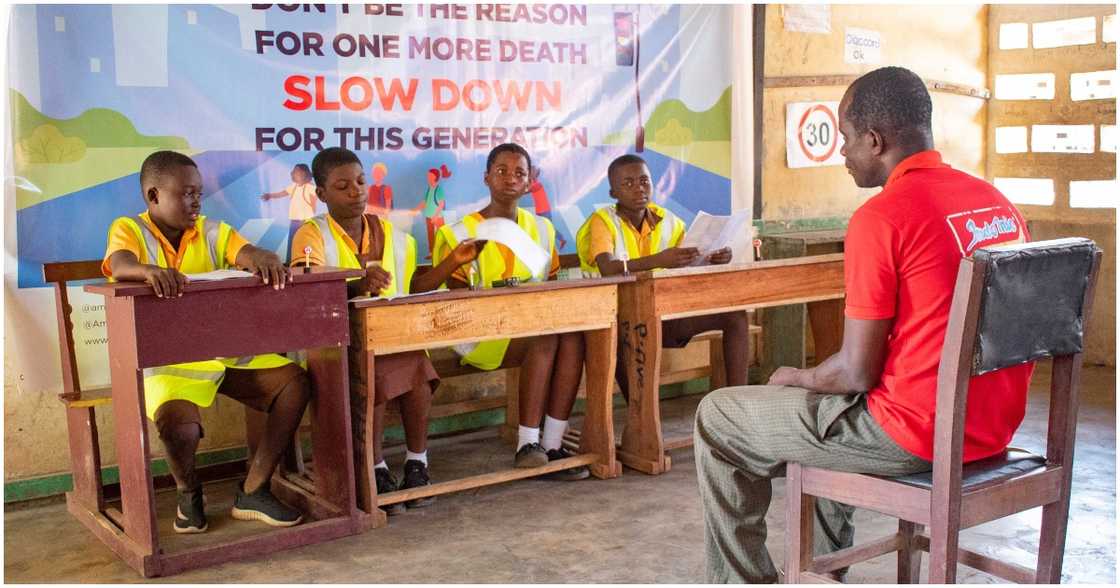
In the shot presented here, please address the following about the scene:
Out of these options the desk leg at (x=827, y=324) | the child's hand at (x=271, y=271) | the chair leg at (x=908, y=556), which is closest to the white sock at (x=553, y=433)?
the desk leg at (x=827, y=324)

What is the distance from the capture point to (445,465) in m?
4.77

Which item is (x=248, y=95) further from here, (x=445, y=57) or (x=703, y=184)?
(x=703, y=184)

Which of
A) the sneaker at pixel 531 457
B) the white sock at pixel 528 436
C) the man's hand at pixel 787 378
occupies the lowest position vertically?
the sneaker at pixel 531 457

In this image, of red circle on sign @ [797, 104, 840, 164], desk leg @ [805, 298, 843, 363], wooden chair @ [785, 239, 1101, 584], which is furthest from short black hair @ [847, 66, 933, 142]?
red circle on sign @ [797, 104, 840, 164]

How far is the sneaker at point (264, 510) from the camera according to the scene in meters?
3.88

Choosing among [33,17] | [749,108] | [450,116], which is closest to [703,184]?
[749,108]

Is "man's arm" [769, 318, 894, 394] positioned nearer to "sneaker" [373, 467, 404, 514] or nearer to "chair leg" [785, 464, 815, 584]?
"chair leg" [785, 464, 815, 584]

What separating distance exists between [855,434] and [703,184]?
11.5ft

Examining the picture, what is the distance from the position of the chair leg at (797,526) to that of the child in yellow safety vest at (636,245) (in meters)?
2.05

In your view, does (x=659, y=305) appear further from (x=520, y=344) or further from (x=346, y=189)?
(x=346, y=189)

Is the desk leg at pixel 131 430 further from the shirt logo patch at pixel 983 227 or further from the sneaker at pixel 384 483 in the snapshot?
the shirt logo patch at pixel 983 227

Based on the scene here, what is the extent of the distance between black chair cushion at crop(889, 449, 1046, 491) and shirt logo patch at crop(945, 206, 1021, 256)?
501mm

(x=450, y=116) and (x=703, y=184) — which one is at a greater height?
(x=450, y=116)

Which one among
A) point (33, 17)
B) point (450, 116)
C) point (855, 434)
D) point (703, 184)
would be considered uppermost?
point (33, 17)
